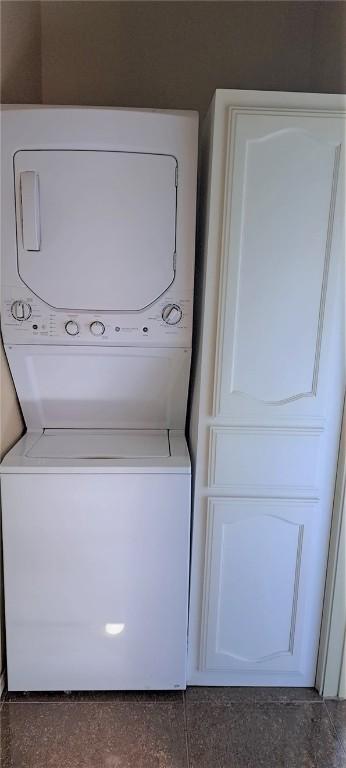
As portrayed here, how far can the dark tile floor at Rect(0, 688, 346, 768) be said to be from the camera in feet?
4.89

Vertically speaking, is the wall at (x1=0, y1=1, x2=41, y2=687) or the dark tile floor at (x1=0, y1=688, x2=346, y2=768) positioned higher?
the wall at (x1=0, y1=1, x2=41, y2=687)

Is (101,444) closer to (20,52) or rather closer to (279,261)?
(279,261)

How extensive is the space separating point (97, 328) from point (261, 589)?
1.02 m

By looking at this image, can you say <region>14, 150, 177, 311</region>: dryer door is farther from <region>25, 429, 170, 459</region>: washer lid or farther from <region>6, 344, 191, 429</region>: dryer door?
<region>25, 429, 170, 459</region>: washer lid

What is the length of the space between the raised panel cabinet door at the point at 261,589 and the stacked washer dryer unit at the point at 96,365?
4.3 inches

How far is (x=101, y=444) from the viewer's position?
174 centimetres

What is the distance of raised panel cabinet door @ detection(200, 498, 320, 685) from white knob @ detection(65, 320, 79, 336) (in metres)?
0.71

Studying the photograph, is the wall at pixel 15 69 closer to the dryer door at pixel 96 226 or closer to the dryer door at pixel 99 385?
the dryer door at pixel 99 385

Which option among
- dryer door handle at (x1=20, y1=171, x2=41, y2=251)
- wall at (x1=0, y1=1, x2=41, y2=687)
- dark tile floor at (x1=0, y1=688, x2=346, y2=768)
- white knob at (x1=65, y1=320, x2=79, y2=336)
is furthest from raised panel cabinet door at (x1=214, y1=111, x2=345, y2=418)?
dark tile floor at (x1=0, y1=688, x2=346, y2=768)

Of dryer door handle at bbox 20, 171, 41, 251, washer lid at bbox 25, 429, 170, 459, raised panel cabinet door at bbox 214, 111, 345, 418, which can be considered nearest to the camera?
raised panel cabinet door at bbox 214, 111, 345, 418

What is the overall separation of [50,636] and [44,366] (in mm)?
887

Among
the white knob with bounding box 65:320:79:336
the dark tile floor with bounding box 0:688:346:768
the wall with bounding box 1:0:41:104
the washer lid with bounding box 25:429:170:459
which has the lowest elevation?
the dark tile floor with bounding box 0:688:346:768

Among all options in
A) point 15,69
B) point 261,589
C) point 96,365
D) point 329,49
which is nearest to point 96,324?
point 96,365

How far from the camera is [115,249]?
5.28 feet
